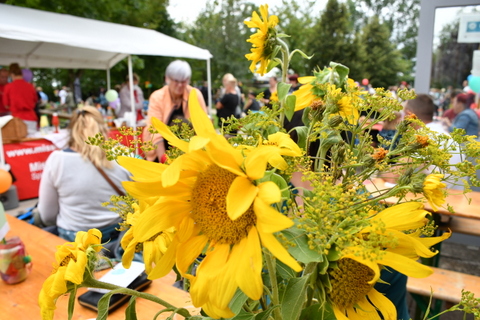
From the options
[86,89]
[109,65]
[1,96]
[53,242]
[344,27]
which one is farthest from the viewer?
[344,27]

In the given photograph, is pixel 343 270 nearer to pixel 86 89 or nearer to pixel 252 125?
pixel 252 125

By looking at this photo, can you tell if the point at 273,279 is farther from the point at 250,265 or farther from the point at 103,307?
the point at 103,307

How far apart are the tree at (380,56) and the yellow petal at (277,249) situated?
1181 inches

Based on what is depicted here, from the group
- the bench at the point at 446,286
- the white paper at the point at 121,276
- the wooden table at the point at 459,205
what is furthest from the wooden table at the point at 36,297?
the wooden table at the point at 459,205

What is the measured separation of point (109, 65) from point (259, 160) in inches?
421

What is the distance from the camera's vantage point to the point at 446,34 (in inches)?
174

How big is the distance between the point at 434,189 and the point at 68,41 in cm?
632

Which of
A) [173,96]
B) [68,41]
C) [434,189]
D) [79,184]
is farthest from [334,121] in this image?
[68,41]

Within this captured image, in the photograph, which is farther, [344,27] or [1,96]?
[344,27]

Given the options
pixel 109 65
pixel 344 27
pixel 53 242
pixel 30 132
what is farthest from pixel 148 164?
pixel 344 27

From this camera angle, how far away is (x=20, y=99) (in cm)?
630

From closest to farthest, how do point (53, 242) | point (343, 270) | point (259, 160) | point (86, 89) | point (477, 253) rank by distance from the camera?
point (259, 160), point (343, 270), point (53, 242), point (477, 253), point (86, 89)

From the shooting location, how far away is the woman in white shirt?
242cm

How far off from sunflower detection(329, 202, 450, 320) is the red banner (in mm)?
5783
